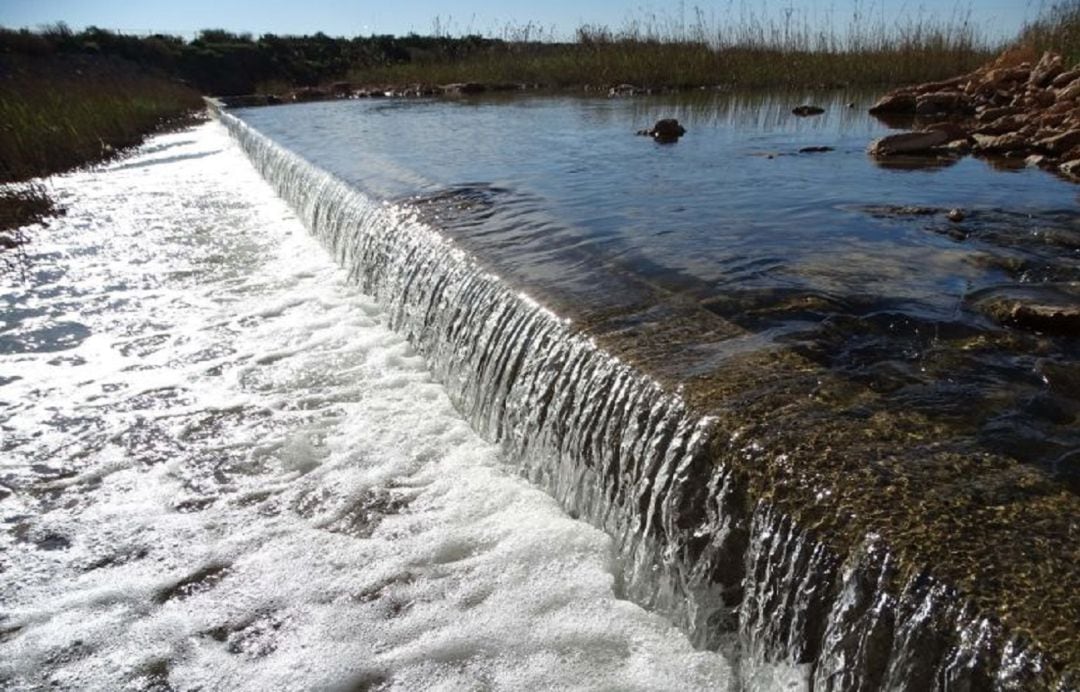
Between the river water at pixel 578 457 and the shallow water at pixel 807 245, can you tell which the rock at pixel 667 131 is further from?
the river water at pixel 578 457

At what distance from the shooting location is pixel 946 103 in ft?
38.5

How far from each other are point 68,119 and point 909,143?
43.7 ft

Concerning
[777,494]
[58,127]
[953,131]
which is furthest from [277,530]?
[58,127]

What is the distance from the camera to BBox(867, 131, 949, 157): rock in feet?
26.2

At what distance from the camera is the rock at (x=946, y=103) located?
11672 mm

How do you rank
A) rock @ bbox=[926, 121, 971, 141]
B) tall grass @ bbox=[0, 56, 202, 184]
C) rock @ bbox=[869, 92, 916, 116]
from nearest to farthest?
rock @ bbox=[926, 121, 971, 141] < tall grass @ bbox=[0, 56, 202, 184] < rock @ bbox=[869, 92, 916, 116]

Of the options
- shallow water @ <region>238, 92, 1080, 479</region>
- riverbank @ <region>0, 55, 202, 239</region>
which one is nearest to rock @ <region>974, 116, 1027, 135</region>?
shallow water @ <region>238, 92, 1080, 479</region>

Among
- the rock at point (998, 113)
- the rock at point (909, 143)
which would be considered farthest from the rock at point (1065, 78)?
the rock at point (909, 143)

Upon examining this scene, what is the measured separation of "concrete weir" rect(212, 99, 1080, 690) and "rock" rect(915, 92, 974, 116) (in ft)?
33.7

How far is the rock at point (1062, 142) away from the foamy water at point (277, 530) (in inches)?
258

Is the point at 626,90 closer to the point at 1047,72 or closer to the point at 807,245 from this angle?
the point at 1047,72

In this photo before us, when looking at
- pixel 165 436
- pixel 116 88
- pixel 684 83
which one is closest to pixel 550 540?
pixel 165 436

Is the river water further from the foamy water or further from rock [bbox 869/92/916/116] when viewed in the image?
rock [bbox 869/92/916/116]

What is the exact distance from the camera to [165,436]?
152 inches
